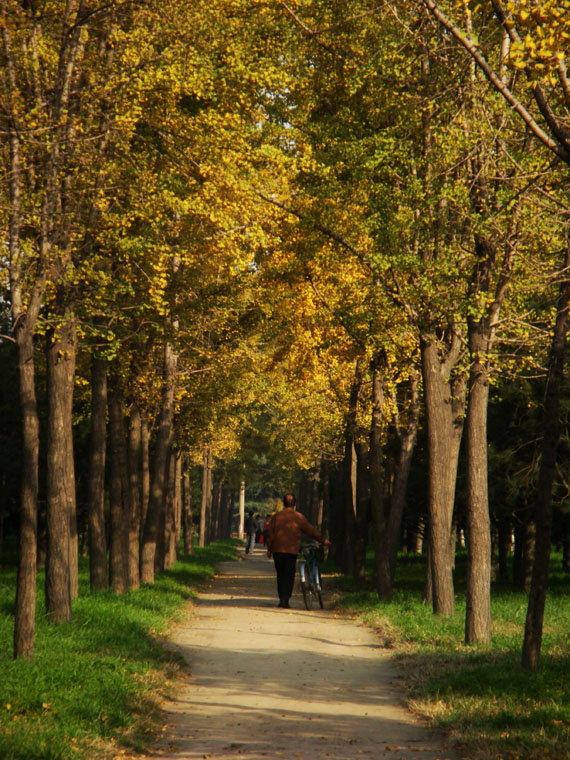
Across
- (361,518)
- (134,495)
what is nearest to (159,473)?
(134,495)

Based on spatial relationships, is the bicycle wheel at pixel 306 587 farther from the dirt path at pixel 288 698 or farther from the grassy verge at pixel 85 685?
the grassy verge at pixel 85 685

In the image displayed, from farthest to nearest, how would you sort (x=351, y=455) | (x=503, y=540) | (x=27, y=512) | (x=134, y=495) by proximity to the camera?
(x=503, y=540) < (x=351, y=455) < (x=134, y=495) < (x=27, y=512)

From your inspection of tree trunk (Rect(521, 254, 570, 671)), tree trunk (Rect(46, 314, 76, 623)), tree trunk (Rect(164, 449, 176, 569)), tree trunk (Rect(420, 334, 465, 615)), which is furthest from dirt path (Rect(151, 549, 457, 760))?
tree trunk (Rect(164, 449, 176, 569))

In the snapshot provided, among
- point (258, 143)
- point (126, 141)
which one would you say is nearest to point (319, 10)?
point (258, 143)

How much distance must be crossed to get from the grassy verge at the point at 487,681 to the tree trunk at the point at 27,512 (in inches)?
159

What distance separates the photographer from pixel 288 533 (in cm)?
1917

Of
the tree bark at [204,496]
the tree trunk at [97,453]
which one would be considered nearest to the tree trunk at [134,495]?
the tree trunk at [97,453]

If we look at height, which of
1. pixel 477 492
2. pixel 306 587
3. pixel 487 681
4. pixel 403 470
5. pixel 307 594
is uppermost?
pixel 403 470

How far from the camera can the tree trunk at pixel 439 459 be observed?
16016mm

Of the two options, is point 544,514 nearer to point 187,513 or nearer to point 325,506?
point 187,513

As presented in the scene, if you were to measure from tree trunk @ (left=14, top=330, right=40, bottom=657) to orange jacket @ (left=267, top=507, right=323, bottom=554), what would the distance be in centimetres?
920

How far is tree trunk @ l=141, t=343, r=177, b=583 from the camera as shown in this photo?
22578 millimetres

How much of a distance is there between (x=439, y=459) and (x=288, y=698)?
23.4 feet

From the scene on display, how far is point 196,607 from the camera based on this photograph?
63.5ft
